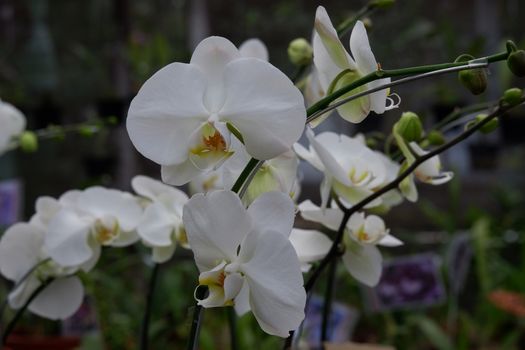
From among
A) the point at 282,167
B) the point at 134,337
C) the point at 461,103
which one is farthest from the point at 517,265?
the point at 282,167

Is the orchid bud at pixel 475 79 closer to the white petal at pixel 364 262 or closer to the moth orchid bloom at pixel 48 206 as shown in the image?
the white petal at pixel 364 262

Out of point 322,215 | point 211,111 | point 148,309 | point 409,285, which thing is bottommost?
point 409,285

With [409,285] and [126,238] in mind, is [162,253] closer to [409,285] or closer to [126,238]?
[126,238]

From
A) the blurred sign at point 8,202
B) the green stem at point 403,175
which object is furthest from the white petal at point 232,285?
the blurred sign at point 8,202

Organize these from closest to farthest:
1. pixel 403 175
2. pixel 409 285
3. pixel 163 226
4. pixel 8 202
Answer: pixel 403 175, pixel 163 226, pixel 409 285, pixel 8 202

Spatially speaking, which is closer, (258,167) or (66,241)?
(258,167)

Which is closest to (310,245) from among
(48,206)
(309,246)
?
(309,246)
